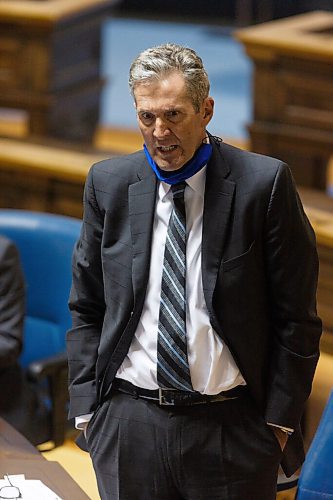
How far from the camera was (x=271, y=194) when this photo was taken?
2.24 metres

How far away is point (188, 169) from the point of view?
224 cm

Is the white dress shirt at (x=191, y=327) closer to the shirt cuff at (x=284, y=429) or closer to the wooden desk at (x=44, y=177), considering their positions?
the shirt cuff at (x=284, y=429)

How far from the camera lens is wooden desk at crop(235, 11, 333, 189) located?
14.8 ft

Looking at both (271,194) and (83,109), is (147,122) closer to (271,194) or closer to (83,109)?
(271,194)

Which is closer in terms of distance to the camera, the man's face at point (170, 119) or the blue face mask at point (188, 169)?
the man's face at point (170, 119)

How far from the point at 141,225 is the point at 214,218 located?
150mm

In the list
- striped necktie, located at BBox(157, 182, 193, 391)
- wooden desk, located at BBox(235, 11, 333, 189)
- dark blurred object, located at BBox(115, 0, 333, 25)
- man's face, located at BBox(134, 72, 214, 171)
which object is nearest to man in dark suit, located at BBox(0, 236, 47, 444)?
striped necktie, located at BBox(157, 182, 193, 391)

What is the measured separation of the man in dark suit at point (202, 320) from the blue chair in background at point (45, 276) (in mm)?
1210

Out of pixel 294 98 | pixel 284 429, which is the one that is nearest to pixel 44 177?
pixel 294 98

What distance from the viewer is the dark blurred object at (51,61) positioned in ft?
17.0

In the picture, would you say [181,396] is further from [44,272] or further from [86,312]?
[44,272]

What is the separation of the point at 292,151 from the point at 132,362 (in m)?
2.53

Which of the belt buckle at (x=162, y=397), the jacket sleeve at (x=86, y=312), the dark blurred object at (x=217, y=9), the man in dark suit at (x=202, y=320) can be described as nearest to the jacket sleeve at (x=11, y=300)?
the jacket sleeve at (x=86, y=312)

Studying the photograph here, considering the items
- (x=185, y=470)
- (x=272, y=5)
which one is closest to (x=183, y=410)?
(x=185, y=470)
